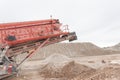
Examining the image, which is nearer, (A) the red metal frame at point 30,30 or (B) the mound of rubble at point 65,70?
(B) the mound of rubble at point 65,70

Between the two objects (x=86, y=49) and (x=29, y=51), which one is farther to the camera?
(x=86, y=49)

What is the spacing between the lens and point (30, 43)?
796 inches

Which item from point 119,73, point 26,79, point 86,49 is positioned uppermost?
point 119,73

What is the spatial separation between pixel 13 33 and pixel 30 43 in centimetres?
144

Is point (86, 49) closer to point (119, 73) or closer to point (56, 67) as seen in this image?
point (56, 67)

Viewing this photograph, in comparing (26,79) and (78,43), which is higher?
(26,79)

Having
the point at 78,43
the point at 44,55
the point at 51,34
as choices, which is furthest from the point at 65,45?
the point at 51,34

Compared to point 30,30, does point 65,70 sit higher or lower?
lower

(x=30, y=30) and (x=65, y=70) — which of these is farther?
(x=30, y=30)

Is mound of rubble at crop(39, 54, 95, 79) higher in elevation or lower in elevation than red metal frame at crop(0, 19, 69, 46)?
lower

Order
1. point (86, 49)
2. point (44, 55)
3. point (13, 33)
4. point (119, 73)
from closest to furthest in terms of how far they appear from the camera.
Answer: point (119, 73)
point (13, 33)
point (44, 55)
point (86, 49)

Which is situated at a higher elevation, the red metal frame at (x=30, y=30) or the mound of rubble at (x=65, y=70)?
the red metal frame at (x=30, y=30)

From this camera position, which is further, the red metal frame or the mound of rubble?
the red metal frame

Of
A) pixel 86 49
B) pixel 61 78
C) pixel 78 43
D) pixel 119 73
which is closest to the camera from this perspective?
pixel 119 73
